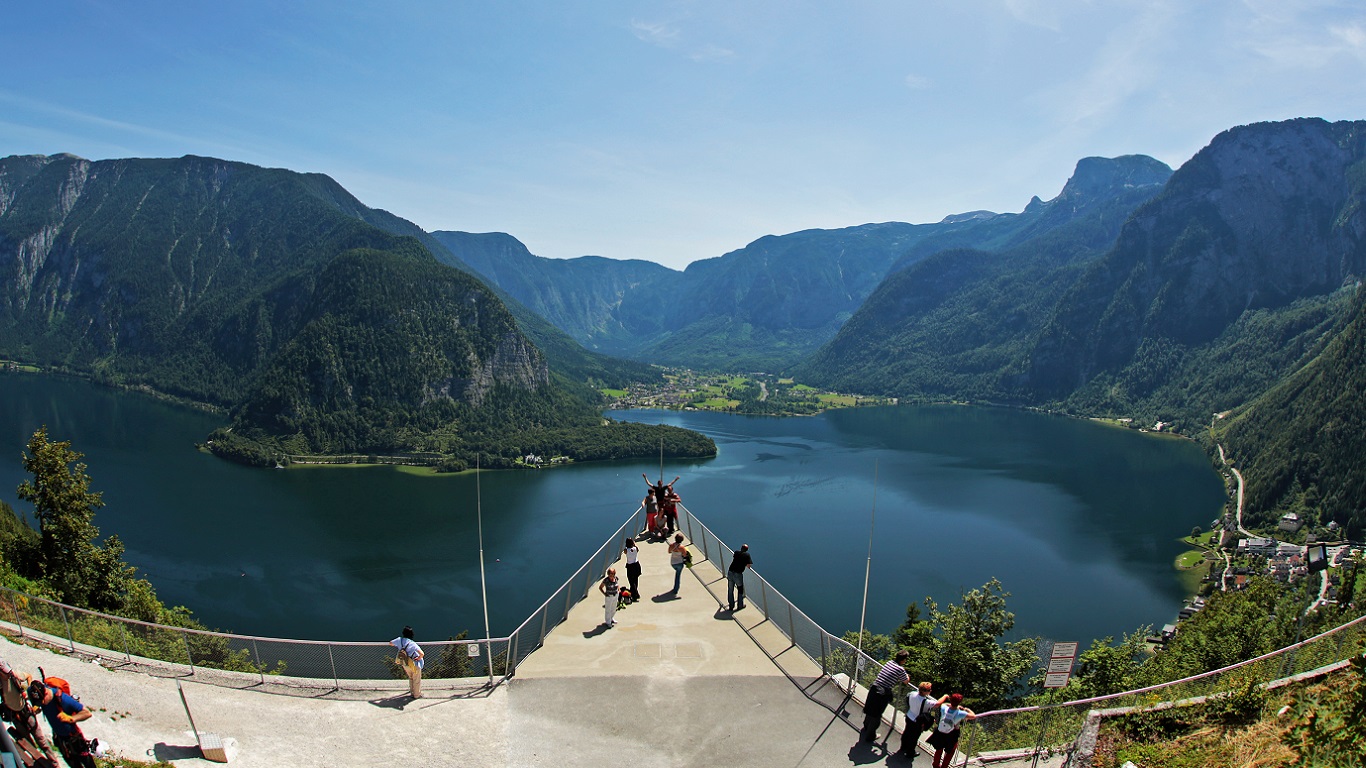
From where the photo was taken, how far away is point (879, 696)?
1070 centimetres

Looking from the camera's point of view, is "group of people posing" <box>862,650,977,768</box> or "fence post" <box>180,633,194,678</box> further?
"fence post" <box>180,633,194,678</box>

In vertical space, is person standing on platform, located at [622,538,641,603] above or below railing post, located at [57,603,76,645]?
above

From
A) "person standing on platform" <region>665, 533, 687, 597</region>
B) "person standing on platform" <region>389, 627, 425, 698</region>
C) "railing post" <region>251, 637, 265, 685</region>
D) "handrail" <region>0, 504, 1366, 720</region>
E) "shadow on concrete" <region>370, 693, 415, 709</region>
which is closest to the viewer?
"handrail" <region>0, 504, 1366, 720</region>

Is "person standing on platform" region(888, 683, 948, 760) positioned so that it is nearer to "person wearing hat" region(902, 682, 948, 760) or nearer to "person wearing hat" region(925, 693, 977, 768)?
"person wearing hat" region(902, 682, 948, 760)

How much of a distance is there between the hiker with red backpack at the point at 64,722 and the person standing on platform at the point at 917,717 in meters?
10.4

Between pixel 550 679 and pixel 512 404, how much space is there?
497 feet

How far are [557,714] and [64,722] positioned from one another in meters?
6.23

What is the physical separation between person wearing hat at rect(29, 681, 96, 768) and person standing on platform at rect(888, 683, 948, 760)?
1041 cm

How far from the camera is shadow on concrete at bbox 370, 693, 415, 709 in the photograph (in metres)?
12.1

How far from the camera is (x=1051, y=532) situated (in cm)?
8438

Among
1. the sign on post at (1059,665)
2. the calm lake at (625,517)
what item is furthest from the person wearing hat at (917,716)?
the calm lake at (625,517)

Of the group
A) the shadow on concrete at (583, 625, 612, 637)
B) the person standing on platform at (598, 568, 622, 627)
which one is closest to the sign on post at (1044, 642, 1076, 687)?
the person standing on platform at (598, 568, 622, 627)

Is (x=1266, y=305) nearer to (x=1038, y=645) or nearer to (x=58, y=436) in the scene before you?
(x=1038, y=645)

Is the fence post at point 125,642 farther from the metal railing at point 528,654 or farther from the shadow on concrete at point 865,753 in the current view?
the shadow on concrete at point 865,753
